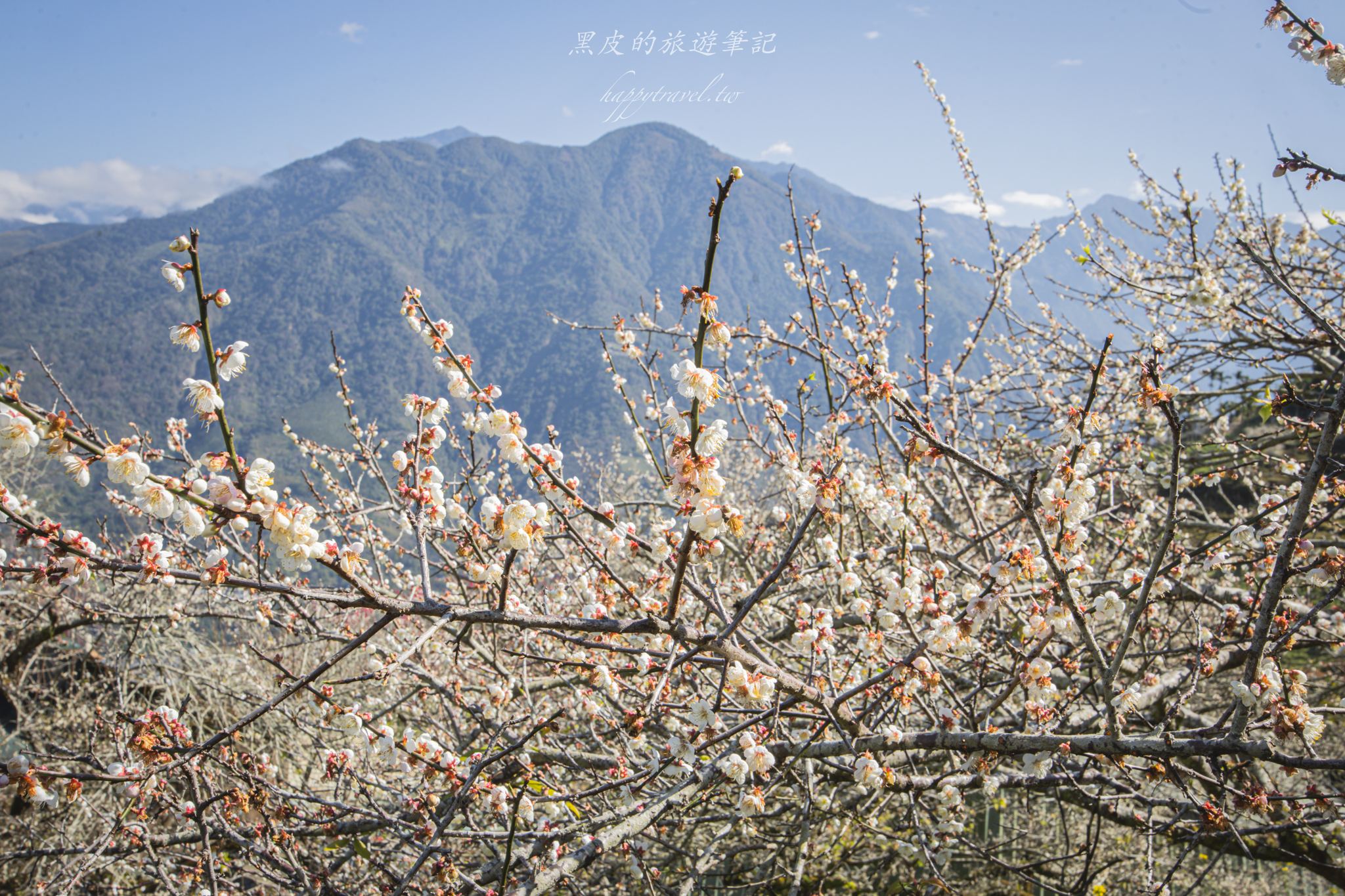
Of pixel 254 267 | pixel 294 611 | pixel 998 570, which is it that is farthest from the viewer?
pixel 254 267

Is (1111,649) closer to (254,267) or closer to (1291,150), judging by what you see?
(1291,150)

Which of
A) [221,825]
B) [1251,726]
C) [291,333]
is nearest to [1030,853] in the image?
[1251,726]

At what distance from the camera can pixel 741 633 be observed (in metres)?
2.38

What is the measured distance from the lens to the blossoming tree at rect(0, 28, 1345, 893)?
164 cm

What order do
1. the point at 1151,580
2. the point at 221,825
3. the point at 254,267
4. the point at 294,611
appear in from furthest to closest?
the point at 254,267 < the point at 294,611 < the point at 221,825 < the point at 1151,580

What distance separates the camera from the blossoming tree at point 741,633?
164 centimetres

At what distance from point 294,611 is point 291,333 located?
179 m

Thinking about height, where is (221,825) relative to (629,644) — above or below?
below

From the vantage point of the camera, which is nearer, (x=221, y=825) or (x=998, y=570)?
(x=998, y=570)

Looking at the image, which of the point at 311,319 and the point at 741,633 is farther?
the point at 311,319

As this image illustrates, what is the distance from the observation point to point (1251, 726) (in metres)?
1.90

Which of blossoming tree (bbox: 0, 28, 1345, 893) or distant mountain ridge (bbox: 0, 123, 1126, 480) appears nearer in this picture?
blossoming tree (bbox: 0, 28, 1345, 893)

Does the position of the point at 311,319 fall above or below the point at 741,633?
above

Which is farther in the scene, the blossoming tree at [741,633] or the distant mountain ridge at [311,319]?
the distant mountain ridge at [311,319]
